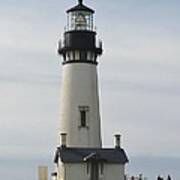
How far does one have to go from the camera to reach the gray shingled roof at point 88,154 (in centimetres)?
3650

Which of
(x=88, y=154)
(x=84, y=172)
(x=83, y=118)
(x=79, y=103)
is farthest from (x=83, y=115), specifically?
(x=84, y=172)

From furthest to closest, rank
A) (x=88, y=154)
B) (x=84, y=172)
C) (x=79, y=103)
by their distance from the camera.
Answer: (x=79, y=103) → (x=88, y=154) → (x=84, y=172)

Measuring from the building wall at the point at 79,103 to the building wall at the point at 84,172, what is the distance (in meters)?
2.13

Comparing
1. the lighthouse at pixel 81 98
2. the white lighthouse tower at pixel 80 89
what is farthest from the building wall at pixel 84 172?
the white lighthouse tower at pixel 80 89

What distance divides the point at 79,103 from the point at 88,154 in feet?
10.0

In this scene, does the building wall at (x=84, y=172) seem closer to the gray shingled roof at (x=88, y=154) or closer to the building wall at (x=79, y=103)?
the gray shingled roof at (x=88, y=154)

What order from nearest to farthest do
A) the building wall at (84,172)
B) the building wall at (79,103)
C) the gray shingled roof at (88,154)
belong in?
the building wall at (84,172) < the gray shingled roof at (88,154) < the building wall at (79,103)

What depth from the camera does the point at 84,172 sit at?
120 feet

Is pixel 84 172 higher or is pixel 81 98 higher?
pixel 81 98

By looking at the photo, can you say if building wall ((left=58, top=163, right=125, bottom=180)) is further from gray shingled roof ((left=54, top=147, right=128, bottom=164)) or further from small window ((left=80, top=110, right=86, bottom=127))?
small window ((left=80, top=110, right=86, bottom=127))

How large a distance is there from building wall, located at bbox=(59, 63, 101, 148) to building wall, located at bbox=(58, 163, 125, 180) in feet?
6.99

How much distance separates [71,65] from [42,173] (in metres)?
6.00

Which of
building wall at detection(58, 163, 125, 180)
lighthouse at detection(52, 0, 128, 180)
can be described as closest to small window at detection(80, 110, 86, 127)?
lighthouse at detection(52, 0, 128, 180)

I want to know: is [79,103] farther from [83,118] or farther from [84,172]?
[84,172]
